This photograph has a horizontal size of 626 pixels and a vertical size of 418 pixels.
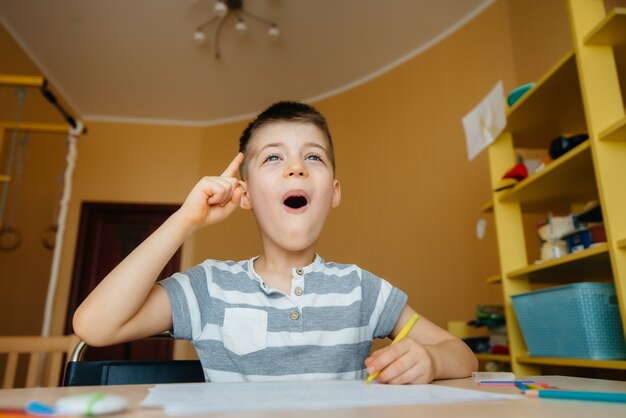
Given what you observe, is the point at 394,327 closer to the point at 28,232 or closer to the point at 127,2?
the point at 127,2

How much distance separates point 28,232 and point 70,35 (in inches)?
50.9

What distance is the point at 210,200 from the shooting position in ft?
2.67

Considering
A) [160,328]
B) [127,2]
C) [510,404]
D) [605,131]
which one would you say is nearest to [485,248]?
[605,131]

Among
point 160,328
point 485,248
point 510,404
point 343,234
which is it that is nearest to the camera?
point 510,404

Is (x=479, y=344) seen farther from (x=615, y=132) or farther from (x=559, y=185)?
(x=615, y=132)

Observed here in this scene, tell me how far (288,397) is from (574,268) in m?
1.23

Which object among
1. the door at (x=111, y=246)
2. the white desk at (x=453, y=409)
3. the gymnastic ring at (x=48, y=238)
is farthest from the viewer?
the door at (x=111, y=246)

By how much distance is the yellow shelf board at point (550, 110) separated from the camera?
4.17 ft

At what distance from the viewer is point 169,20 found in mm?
2727

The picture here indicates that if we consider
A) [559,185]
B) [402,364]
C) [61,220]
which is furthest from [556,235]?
[61,220]

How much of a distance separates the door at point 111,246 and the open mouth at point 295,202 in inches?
118

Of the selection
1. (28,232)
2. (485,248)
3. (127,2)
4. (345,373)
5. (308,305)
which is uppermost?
(127,2)

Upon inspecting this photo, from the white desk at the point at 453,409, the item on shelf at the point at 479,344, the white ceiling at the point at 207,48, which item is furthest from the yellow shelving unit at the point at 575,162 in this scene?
the white ceiling at the point at 207,48

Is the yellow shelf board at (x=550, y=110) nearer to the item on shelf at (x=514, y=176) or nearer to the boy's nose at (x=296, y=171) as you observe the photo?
the item on shelf at (x=514, y=176)
